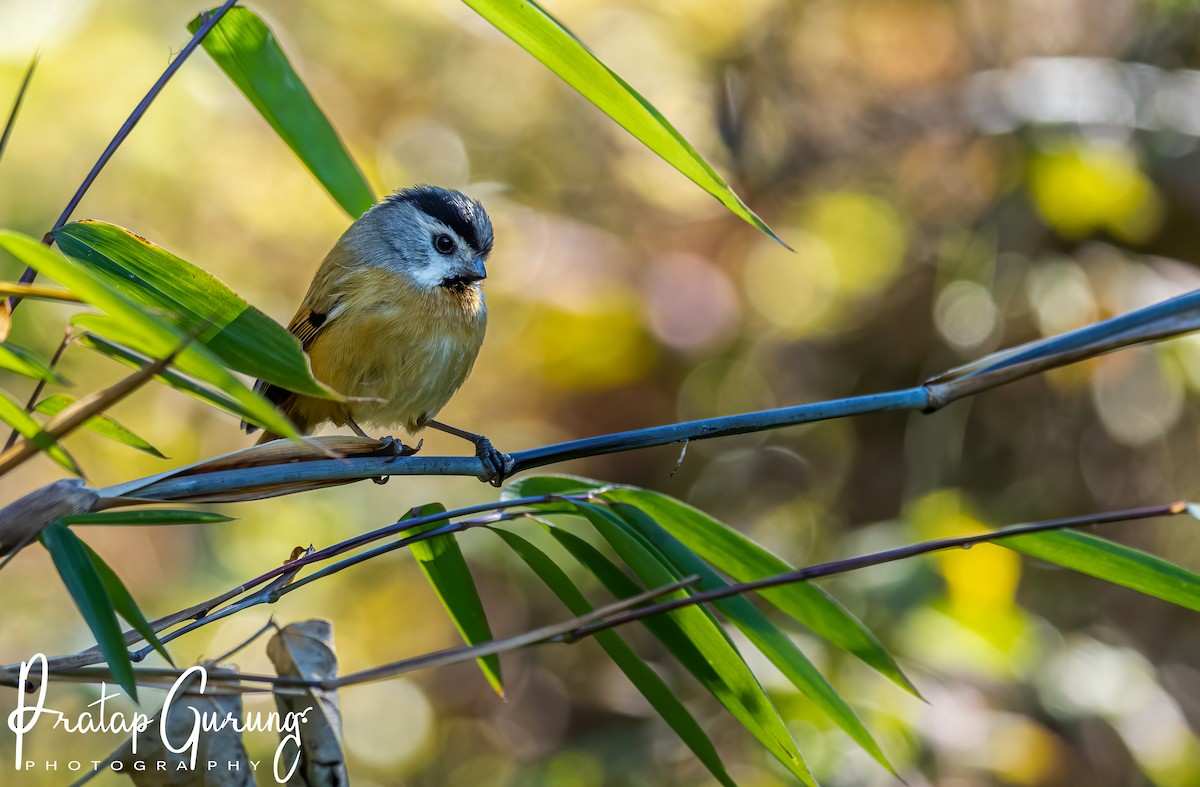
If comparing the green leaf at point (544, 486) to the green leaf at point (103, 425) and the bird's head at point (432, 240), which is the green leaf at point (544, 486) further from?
the bird's head at point (432, 240)

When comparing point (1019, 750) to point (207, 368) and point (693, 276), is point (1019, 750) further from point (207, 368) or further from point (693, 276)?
point (207, 368)

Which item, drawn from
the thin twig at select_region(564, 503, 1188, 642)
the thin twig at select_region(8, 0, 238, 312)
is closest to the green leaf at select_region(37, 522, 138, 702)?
the thin twig at select_region(8, 0, 238, 312)

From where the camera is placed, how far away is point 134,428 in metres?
4.38

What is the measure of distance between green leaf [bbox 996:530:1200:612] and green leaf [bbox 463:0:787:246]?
0.67 m

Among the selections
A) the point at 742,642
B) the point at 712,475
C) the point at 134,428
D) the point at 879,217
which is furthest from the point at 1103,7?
the point at 134,428

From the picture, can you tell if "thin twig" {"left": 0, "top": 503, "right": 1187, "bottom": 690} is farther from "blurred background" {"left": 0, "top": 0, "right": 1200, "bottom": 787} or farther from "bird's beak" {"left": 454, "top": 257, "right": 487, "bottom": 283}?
"blurred background" {"left": 0, "top": 0, "right": 1200, "bottom": 787}

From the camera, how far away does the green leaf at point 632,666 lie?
5.70 feet

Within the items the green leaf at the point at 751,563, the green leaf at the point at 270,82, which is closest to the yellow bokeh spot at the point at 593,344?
the green leaf at the point at 270,82

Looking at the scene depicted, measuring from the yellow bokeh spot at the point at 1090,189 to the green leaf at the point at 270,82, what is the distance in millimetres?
3141

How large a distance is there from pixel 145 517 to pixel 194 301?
32 cm

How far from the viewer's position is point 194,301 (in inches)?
63.2

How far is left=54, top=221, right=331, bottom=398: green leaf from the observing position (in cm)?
153

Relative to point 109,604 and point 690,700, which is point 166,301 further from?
point 690,700

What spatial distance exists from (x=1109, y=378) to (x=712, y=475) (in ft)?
5.57
